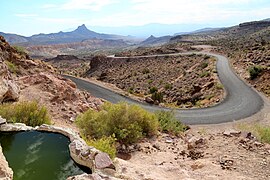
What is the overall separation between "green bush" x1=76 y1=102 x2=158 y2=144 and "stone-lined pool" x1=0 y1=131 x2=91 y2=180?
112 inches

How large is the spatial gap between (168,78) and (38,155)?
40.4 meters

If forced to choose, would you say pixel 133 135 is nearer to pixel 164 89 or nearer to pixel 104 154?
pixel 104 154

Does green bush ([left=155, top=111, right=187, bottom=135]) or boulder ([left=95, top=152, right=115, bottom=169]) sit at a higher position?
boulder ([left=95, top=152, right=115, bottom=169])

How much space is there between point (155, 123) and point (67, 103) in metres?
7.72

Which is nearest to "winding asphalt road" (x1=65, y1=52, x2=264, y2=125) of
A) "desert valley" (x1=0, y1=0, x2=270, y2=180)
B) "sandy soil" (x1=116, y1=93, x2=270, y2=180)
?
"desert valley" (x1=0, y1=0, x2=270, y2=180)

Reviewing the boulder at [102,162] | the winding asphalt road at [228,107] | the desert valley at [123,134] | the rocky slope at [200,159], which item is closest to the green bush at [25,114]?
the desert valley at [123,134]

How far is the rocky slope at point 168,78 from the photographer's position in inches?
1353

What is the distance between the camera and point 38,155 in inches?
435

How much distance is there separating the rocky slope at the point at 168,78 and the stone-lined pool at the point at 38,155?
67.4ft

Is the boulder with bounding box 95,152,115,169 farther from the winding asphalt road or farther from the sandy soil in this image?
A: the winding asphalt road

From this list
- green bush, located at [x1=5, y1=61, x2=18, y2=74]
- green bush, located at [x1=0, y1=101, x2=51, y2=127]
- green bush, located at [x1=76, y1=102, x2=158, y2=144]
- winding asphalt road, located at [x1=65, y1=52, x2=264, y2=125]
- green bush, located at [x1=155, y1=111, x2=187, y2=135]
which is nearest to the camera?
green bush, located at [x1=0, y1=101, x2=51, y2=127]

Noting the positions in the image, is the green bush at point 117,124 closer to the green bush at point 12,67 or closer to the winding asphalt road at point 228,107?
the winding asphalt road at point 228,107

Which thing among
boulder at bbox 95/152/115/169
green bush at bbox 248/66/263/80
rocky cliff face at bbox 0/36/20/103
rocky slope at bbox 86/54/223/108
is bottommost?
rocky slope at bbox 86/54/223/108

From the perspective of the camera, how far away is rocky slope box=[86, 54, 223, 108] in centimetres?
3438
